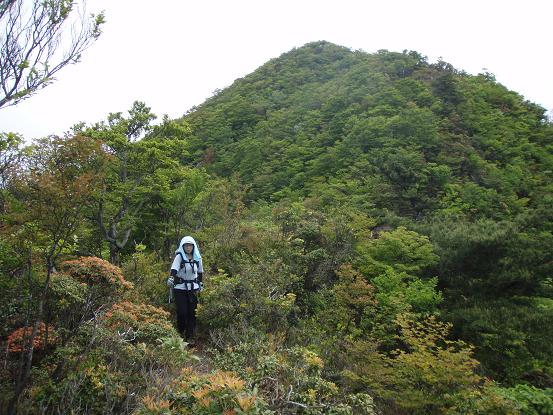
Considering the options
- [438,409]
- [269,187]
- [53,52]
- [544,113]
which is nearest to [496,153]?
[544,113]

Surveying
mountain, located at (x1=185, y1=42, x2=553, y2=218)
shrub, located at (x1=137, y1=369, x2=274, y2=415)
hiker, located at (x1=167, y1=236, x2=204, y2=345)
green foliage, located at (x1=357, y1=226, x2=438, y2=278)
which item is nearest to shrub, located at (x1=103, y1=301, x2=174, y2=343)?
hiker, located at (x1=167, y1=236, x2=204, y2=345)

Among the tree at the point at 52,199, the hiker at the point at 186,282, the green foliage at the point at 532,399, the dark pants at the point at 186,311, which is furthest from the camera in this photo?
the dark pants at the point at 186,311

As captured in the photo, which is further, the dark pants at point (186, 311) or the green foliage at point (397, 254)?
the green foliage at point (397, 254)

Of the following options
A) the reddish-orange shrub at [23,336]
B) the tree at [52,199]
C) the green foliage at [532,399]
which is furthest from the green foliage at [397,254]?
the tree at [52,199]

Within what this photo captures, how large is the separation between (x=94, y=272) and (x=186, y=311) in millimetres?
1860

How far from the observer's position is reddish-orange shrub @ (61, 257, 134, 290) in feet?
15.8

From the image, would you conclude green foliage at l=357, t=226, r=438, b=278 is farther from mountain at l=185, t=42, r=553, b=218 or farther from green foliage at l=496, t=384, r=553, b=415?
mountain at l=185, t=42, r=553, b=218

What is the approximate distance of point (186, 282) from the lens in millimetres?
6152

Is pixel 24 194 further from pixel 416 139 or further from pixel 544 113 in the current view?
pixel 544 113

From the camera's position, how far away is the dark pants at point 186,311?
6219 millimetres

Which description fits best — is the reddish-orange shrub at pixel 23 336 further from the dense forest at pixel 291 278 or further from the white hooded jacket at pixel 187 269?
the white hooded jacket at pixel 187 269

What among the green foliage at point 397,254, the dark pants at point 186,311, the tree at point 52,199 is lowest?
the dark pants at point 186,311

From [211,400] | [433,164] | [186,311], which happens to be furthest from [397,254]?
[433,164]

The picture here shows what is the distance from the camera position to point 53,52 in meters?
4.38
